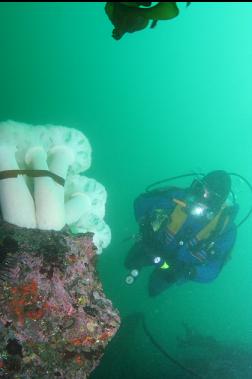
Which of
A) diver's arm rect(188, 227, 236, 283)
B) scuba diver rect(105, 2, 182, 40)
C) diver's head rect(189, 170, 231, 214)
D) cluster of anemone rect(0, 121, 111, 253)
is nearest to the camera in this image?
scuba diver rect(105, 2, 182, 40)

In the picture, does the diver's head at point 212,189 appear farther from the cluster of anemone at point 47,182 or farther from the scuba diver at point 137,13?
Answer: the scuba diver at point 137,13

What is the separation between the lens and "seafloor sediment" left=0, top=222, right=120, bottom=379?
7.56ft

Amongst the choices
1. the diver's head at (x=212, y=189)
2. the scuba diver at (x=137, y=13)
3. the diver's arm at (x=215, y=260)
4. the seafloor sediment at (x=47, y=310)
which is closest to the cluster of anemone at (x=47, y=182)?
the seafloor sediment at (x=47, y=310)

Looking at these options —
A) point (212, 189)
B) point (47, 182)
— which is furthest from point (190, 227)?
point (47, 182)

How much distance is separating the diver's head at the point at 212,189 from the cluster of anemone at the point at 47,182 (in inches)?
117

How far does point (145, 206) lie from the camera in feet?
Result: 24.2

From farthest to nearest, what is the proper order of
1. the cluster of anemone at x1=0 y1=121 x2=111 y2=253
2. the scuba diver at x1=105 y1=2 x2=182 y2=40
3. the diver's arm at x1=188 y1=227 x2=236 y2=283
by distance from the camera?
the diver's arm at x1=188 y1=227 x2=236 y2=283 < the cluster of anemone at x1=0 y1=121 x2=111 y2=253 < the scuba diver at x1=105 y1=2 x2=182 y2=40

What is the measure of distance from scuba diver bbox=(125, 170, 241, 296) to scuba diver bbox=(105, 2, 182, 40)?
15.2 feet

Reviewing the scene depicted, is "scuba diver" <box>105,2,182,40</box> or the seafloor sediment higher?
"scuba diver" <box>105,2,182,40</box>

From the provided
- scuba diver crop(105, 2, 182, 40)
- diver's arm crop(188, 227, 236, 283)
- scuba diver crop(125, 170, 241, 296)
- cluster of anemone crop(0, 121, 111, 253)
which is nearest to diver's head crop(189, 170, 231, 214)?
scuba diver crop(125, 170, 241, 296)

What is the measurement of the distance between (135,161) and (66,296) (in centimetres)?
4524

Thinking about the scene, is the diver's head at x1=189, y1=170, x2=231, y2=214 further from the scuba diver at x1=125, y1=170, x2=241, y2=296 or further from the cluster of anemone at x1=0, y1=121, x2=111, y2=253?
the cluster of anemone at x1=0, y1=121, x2=111, y2=253

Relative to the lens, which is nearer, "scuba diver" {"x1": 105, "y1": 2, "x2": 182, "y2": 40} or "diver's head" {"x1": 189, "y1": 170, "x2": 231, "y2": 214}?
"scuba diver" {"x1": 105, "y1": 2, "x2": 182, "y2": 40}

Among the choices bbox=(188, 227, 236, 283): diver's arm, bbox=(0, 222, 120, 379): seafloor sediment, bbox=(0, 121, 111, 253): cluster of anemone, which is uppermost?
bbox=(0, 121, 111, 253): cluster of anemone
